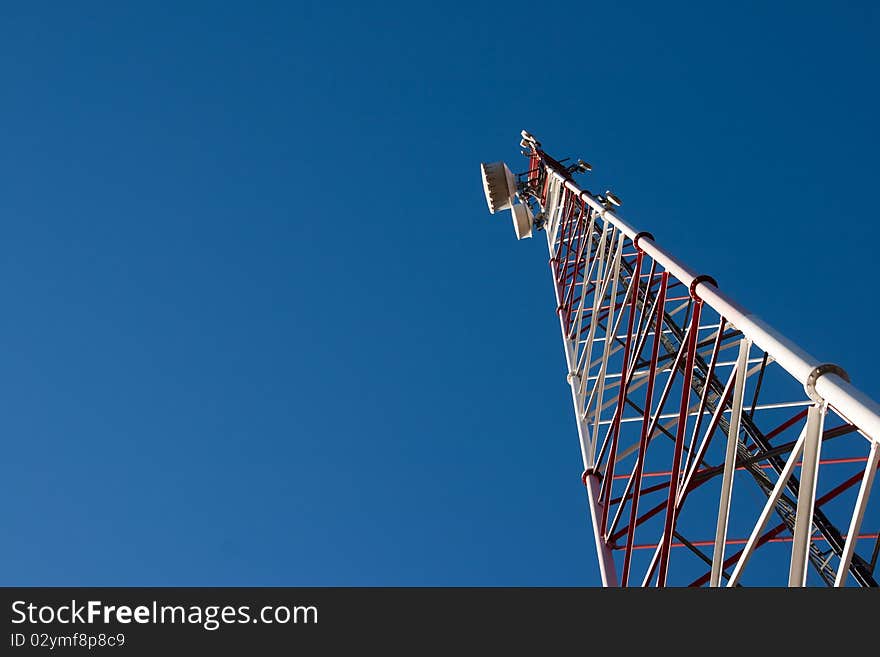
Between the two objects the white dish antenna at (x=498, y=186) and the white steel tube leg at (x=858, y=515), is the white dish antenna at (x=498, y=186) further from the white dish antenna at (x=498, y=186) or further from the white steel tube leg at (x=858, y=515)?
the white steel tube leg at (x=858, y=515)

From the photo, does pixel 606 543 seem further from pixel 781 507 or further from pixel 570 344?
pixel 570 344

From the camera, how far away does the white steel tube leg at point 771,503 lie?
16.5ft

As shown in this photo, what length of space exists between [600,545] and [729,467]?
391 centimetres

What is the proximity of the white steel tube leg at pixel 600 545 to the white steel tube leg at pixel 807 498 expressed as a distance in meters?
4.34

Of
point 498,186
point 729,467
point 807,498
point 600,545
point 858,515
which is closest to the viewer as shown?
point 858,515

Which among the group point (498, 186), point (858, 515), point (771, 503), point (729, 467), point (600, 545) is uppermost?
point (498, 186)

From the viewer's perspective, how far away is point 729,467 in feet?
19.2

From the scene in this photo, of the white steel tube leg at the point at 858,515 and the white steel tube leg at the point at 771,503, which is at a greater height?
the white steel tube leg at the point at 771,503

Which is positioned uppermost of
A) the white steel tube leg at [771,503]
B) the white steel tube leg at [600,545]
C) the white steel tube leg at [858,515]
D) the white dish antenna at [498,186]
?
the white dish antenna at [498,186]

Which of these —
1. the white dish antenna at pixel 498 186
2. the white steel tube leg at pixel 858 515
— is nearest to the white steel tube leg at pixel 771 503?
the white steel tube leg at pixel 858 515

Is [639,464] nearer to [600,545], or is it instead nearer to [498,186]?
[600,545]

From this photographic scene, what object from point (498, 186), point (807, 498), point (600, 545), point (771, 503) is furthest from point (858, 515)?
point (498, 186)

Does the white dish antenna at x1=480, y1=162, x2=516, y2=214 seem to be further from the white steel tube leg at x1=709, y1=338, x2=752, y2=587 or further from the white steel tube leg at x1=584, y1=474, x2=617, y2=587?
the white steel tube leg at x1=709, y1=338, x2=752, y2=587
